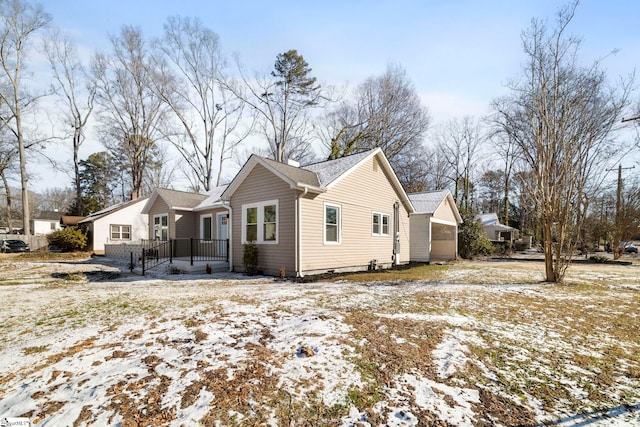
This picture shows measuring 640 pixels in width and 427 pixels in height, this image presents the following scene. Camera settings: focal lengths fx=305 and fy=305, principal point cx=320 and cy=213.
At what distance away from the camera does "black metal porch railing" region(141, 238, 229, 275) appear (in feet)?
47.4

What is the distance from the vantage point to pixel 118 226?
23453 mm

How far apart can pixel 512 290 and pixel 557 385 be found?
576 centimetres

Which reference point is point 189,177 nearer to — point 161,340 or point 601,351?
point 161,340

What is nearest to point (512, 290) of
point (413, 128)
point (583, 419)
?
point (583, 419)

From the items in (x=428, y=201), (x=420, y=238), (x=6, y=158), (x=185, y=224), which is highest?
(x=6, y=158)

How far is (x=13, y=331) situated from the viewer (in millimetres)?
4613

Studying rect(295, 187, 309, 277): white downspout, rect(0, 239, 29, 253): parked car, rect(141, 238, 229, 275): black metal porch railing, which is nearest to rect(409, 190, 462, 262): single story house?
rect(295, 187, 309, 277): white downspout

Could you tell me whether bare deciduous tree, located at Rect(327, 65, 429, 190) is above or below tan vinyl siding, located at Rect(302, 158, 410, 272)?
above

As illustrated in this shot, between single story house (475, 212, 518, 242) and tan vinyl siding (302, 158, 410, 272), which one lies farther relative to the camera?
single story house (475, 212, 518, 242)

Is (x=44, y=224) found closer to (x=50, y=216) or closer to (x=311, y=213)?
(x=50, y=216)

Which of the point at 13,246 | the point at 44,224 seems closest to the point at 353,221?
the point at 13,246

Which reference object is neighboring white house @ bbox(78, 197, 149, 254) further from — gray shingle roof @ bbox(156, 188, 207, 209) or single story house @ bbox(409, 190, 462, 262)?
single story house @ bbox(409, 190, 462, 262)

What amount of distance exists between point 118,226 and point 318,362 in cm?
2526

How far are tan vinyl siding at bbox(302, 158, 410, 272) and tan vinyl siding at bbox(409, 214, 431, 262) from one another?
2903 mm
